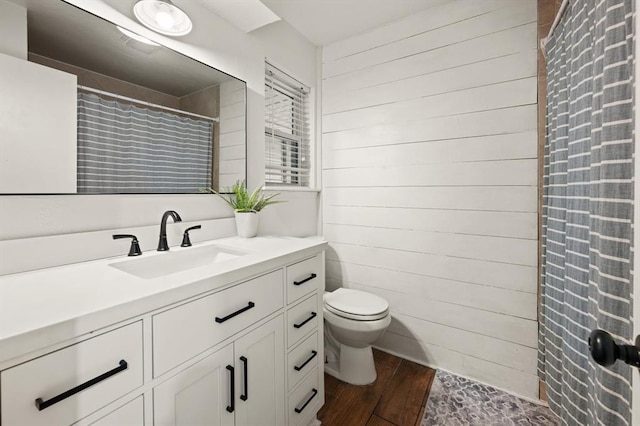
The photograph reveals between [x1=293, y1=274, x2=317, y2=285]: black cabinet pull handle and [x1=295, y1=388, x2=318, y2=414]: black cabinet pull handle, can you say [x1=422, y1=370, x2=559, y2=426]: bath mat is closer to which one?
[x1=295, y1=388, x2=318, y2=414]: black cabinet pull handle

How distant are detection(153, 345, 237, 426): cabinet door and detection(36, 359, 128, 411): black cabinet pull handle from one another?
0.45ft

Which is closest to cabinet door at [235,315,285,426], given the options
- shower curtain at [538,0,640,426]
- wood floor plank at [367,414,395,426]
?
wood floor plank at [367,414,395,426]

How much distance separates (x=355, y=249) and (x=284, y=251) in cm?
120

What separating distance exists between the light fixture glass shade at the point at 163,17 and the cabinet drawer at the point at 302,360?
64.9 inches

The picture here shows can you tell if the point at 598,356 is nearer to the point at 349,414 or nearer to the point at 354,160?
the point at 349,414

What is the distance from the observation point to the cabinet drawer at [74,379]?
0.55m

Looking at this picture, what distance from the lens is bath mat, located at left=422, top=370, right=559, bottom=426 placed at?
5.12ft

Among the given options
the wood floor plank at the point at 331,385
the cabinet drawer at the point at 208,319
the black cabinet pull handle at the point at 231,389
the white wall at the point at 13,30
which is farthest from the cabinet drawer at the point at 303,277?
the white wall at the point at 13,30

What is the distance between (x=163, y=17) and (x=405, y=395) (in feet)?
8.12

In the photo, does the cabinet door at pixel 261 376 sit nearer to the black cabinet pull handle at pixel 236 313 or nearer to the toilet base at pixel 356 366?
the black cabinet pull handle at pixel 236 313

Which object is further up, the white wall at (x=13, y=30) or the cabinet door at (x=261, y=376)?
the white wall at (x=13, y=30)

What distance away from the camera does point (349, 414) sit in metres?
1.61

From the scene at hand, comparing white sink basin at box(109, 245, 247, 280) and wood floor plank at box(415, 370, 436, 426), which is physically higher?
white sink basin at box(109, 245, 247, 280)

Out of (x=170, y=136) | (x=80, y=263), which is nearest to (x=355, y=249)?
(x=170, y=136)
